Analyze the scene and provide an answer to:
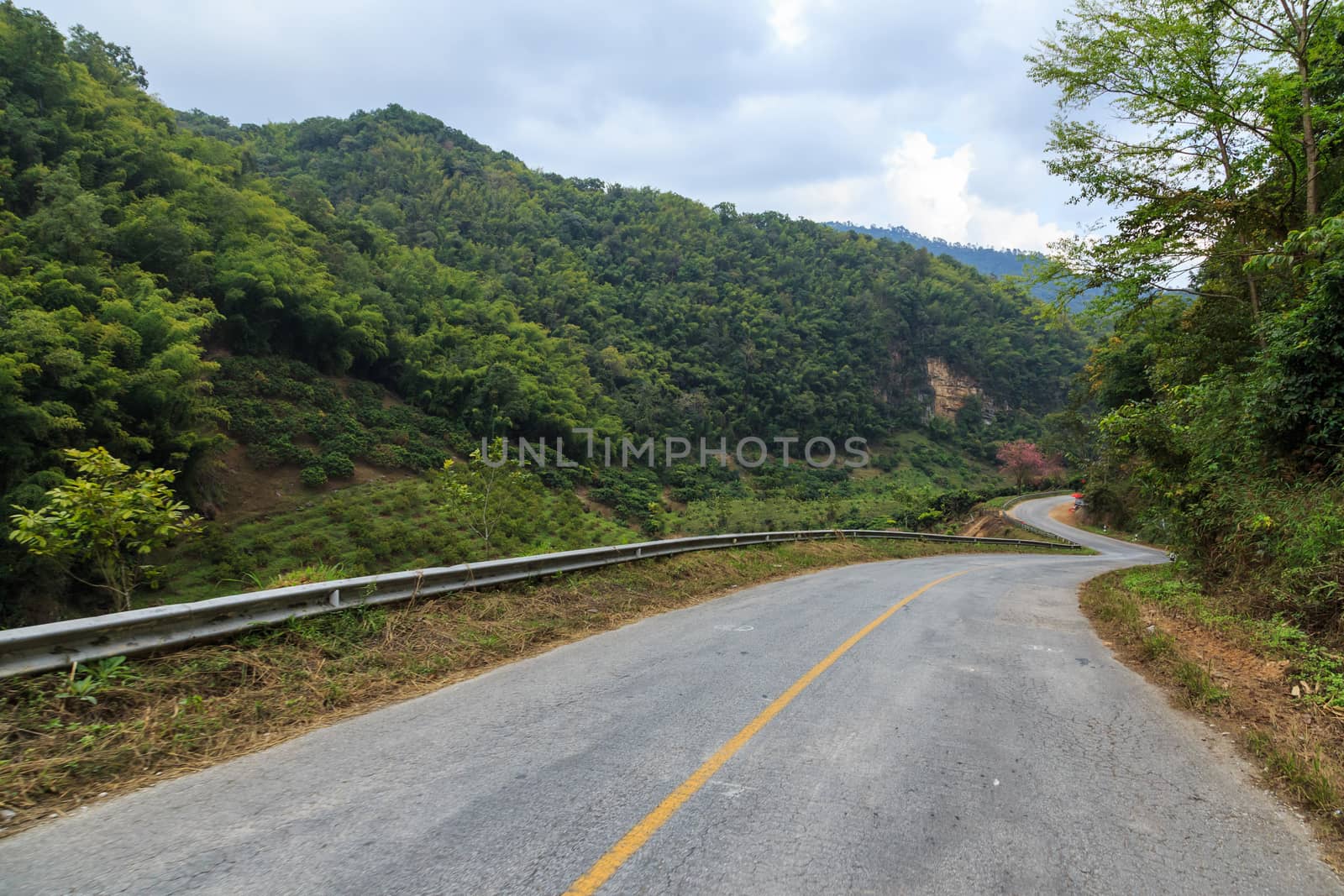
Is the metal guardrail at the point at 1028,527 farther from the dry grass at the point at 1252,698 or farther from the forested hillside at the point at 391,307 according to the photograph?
the dry grass at the point at 1252,698

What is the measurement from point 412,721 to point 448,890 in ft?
6.88

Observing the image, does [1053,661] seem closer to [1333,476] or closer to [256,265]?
[1333,476]

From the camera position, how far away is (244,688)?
4.46m

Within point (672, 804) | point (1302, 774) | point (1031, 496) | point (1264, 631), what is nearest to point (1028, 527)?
point (1031, 496)

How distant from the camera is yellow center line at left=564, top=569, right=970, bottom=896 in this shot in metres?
2.47

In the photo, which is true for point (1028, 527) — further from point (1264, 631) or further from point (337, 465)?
point (337, 465)

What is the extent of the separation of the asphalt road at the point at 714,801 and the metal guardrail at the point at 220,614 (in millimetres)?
1364

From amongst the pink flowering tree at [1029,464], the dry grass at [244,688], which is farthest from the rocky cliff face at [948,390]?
the dry grass at [244,688]

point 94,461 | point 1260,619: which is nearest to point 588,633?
point 94,461

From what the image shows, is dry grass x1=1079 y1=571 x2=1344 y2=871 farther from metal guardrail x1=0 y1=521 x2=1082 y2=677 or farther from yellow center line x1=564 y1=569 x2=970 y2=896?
metal guardrail x1=0 y1=521 x2=1082 y2=677

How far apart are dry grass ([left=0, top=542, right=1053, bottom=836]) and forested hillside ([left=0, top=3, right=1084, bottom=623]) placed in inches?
568

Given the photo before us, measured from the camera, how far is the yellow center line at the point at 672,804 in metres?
2.47

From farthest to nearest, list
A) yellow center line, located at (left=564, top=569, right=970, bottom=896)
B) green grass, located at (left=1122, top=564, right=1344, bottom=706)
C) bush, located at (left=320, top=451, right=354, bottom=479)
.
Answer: bush, located at (left=320, top=451, right=354, bottom=479), green grass, located at (left=1122, top=564, right=1344, bottom=706), yellow center line, located at (left=564, top=569, right=970, bottom=896)

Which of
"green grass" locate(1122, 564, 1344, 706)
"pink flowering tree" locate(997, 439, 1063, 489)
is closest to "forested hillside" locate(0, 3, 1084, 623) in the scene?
"green grass" locate(1122, 564, 1344, 706)
